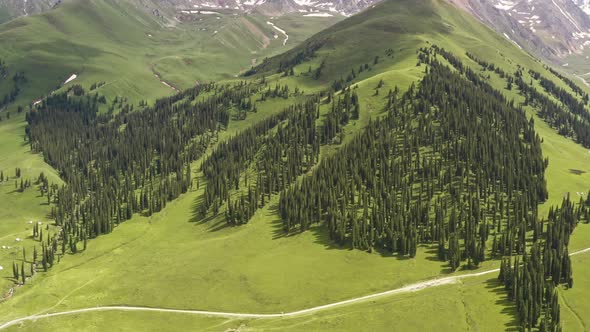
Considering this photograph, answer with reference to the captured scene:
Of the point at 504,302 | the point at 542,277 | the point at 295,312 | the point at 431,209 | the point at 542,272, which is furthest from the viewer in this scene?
the point at 431,209

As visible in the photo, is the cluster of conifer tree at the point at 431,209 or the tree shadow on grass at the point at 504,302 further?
the cluster of conifer tree at the point at 431,209

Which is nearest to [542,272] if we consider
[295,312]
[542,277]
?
[542,277]

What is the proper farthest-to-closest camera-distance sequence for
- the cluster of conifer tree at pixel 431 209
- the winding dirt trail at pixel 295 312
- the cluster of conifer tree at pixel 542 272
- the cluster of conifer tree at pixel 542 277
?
the cluster of conifer tree at pixel 431 209 < the winding dirt trail at pixel 295 312 < the cluster of conifer tree at pixel 542 272 < the cluster of conifer tree at pixel 542 277

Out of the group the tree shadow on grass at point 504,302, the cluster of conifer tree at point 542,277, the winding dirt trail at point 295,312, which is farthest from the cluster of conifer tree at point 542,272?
the winding dirt trail at point 295,312

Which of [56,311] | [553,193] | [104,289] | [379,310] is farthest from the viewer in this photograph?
[553,193]

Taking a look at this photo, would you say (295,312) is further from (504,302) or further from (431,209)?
(431,209)

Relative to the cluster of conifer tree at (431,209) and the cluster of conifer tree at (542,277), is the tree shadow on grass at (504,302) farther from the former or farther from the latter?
the cluster of conifer tree at (431,209)

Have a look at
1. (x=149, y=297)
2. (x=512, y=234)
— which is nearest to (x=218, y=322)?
(x=149, y=297)

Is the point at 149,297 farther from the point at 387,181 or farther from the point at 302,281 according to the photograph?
the point at 387,181

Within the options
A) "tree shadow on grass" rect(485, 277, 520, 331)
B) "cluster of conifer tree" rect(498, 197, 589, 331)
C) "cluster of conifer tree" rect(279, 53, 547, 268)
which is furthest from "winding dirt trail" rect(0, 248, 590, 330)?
"cluster of conifer tree" rect(498, 197, 589, 331)
